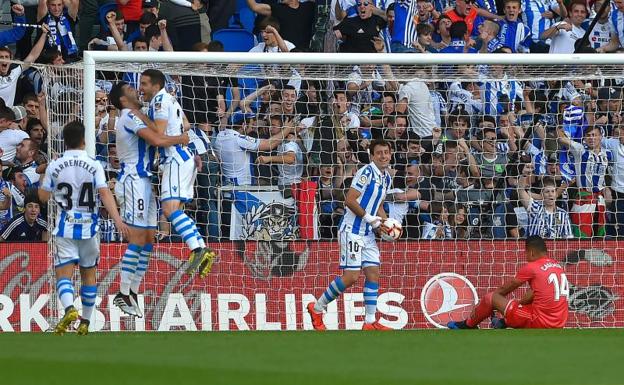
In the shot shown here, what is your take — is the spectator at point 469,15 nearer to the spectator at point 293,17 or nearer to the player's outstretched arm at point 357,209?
the spectator at point 293,17

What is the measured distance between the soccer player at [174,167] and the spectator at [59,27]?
17.7 feet

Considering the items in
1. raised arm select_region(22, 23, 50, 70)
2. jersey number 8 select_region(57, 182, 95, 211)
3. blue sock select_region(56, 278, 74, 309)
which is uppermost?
raised arm select_region(22, 23, 50, 70)

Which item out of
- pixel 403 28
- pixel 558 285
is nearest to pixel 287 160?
pixel 558 285

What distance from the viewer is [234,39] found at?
61.7 feet

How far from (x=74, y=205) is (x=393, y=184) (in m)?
5.14

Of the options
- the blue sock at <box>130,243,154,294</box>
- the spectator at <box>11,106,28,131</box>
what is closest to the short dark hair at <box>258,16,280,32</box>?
the spectator at <box>11,106,28,131</box>

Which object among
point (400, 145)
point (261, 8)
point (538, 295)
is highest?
point (261, 8)

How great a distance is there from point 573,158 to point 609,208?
2.55 feet

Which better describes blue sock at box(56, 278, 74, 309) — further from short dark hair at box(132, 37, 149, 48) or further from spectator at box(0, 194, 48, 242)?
short dark hair at box(132, 37, 149, 48)

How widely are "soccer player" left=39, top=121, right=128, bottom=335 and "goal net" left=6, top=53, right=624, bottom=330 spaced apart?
2.70 metres

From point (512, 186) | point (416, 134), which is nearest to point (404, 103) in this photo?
point (416, 134)

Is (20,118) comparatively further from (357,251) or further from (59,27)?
(357,251)

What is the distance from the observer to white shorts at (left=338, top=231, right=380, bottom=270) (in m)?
14.3

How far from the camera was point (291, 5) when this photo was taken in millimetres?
19000
